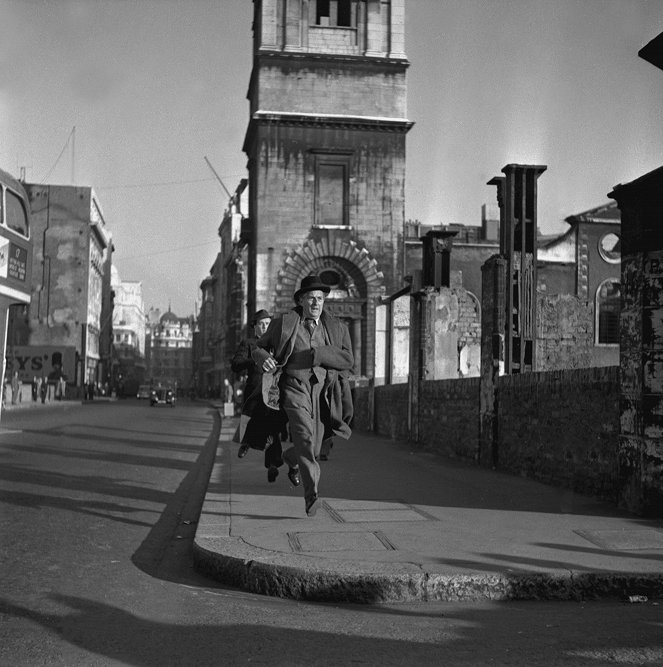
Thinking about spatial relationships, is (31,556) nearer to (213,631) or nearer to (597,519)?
(213,631)

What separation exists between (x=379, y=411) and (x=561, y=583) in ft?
52.3

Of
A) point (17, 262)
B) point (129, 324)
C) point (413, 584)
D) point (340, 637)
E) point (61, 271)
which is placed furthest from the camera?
point (129, 324)

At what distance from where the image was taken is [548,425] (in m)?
10.0

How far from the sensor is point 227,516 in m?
7.27

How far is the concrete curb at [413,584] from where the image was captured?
4.97 metres

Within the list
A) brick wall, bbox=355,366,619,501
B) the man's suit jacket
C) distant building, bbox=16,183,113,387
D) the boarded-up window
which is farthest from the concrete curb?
distant building, bbox=16,183,113,387

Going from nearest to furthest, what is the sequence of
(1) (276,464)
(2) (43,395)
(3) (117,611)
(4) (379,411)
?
1. (3) (117,611)
2. (1) (276,464)
3. (4) (379,411)
4. (2) (43,395)

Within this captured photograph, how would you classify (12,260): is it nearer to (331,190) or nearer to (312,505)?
(312,505)

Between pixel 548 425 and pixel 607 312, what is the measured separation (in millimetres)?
29898

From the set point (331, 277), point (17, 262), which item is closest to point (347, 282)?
point (331, 277)

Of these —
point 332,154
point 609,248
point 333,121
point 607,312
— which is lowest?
point 607,312

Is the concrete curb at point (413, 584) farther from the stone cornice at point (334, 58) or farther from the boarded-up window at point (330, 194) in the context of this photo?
the stone cornice at point (334, 58)

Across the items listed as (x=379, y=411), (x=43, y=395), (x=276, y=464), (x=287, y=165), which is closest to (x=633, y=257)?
(x=276, y=464)

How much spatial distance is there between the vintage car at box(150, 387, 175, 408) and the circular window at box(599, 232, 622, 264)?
87.7ft
